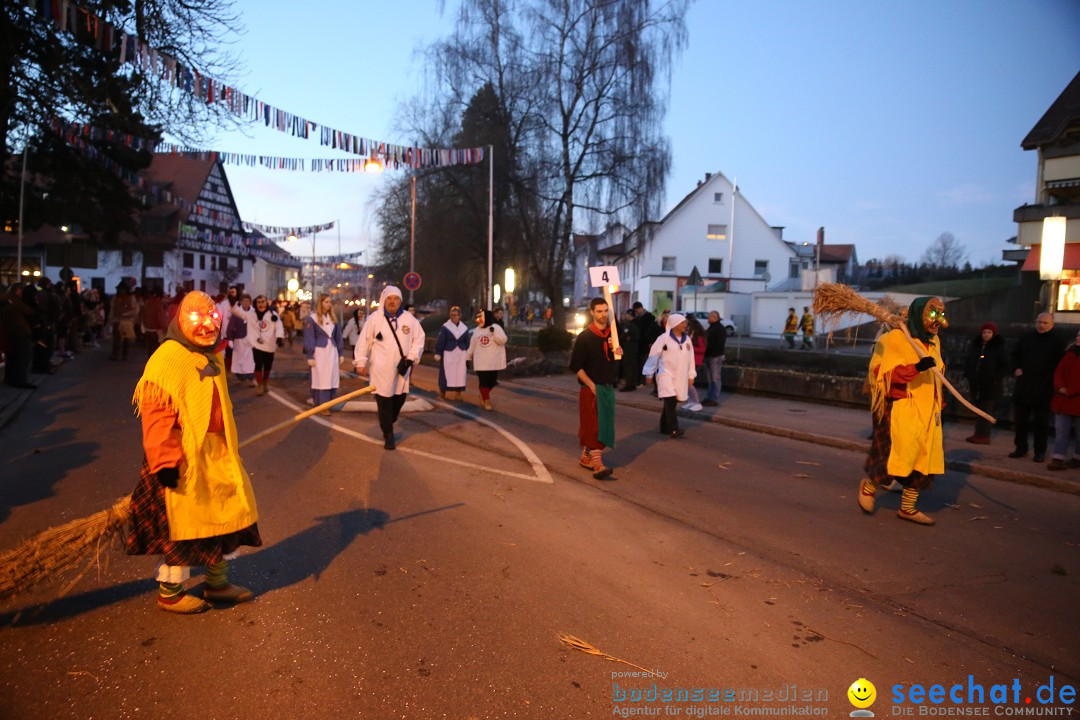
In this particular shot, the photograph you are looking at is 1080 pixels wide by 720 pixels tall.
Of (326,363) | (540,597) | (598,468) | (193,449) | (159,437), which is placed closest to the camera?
(159,437)

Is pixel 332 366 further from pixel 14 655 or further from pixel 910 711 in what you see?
pixel 910 711

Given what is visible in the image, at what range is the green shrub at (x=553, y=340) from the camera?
2492cm

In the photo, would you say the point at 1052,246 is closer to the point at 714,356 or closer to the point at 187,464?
the point at 714,356

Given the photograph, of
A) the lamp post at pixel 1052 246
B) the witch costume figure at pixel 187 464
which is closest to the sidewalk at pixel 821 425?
the lamp post at pixel 1052 246

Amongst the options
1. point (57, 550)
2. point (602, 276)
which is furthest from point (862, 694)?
point (602, 276)

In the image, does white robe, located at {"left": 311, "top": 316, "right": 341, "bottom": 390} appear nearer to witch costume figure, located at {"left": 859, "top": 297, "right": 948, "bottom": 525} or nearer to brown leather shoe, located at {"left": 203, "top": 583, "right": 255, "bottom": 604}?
brown leather shoe, located at {"left": 203, "top": 583, "right": 255, "bottom": 604}

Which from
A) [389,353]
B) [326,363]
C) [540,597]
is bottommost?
[540,597]

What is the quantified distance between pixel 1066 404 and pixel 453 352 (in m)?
9.82

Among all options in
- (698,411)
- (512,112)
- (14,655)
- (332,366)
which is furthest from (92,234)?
(14,655)

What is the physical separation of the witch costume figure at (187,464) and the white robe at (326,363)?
802 cm

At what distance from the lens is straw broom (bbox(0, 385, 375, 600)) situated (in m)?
4.32

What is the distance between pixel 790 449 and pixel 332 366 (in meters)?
7.02

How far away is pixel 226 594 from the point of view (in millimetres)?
4594

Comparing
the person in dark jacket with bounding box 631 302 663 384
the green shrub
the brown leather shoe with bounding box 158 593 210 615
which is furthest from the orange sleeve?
the green shrub
